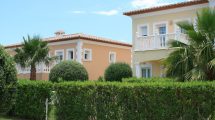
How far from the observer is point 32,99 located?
53.6ft

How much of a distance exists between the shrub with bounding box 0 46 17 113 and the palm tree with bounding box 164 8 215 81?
6039 millimetres

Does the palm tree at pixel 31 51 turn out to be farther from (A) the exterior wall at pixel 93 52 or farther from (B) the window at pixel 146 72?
(B) the window at pixel 146 72

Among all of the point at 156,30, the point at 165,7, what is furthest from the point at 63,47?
the point at 165,7

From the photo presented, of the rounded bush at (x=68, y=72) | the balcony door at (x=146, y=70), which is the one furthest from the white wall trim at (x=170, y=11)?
the rounded bush at (x=68, y=72)

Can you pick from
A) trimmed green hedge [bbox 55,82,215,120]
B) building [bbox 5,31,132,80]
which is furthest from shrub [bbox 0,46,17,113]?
building [bbox 5,31,132,80]

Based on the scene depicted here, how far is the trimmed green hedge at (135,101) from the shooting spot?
440 inches

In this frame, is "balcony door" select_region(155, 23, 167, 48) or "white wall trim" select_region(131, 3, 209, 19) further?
"white wall trim" select_region(131, 3, 209, 19)

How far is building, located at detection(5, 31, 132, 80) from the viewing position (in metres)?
35.0

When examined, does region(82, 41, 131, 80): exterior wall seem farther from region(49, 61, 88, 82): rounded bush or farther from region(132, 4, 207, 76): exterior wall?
region(49, 61, 88, 82): rounded bush

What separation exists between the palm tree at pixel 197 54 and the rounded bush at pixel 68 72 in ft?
34.8

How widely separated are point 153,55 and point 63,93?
11.6 meters

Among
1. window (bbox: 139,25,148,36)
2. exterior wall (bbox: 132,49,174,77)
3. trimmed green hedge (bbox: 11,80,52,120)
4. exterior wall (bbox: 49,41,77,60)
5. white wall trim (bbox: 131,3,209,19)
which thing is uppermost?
white wall trim (bbox: 131,3,209,19)

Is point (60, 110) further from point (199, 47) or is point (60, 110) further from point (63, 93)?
point (199, 47)

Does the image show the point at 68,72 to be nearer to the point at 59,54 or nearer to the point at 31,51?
the point at 31,51
